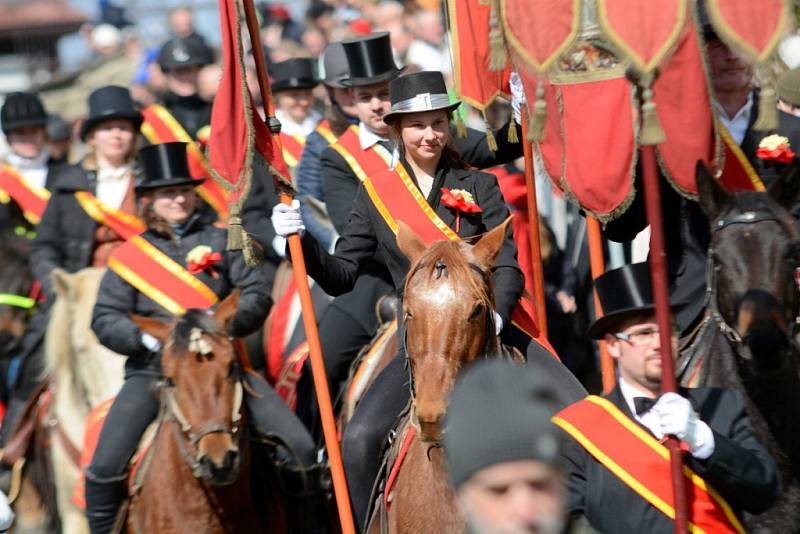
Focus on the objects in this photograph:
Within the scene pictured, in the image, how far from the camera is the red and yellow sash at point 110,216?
11.7 m

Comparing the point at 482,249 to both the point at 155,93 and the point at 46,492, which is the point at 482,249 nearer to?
the point at 46,492

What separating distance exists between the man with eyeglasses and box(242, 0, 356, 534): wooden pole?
2.04 meters

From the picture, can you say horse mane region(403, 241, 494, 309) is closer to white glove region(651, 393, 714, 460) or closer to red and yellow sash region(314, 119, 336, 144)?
white glove region(651, 393, 714, 460)

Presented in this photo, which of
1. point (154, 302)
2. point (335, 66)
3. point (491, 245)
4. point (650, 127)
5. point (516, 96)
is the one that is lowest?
point (154, 302)

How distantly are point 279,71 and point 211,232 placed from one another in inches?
174

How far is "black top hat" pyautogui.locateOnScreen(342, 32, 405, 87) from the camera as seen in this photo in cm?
1098

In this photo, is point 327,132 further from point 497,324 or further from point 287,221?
point 497,324

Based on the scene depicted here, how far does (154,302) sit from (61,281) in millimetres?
1342

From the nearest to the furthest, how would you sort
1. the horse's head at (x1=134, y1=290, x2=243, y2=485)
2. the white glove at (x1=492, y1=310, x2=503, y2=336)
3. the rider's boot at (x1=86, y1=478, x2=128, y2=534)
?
the white glove at (x1=492, y1=310, x2=503, y2=336) → the horse's head at (x1=134, y1=290, x2=243, y2=485) → the rider's boot at (x1=86, y1=478, x2=128, y2=534)

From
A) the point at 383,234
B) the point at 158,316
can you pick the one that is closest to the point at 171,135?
the point at 158,316

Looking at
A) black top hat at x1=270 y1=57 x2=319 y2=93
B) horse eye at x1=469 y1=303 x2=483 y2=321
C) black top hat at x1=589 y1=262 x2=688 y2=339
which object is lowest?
black top hat at x1=270 y1=57 x2=319 y2=93

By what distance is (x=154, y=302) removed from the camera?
10.1 metres

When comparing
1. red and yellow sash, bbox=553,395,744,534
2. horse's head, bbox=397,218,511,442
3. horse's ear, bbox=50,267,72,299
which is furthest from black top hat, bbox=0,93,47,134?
red and yellow sash, bbox=553,395,744,534

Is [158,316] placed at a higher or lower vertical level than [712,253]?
lower
